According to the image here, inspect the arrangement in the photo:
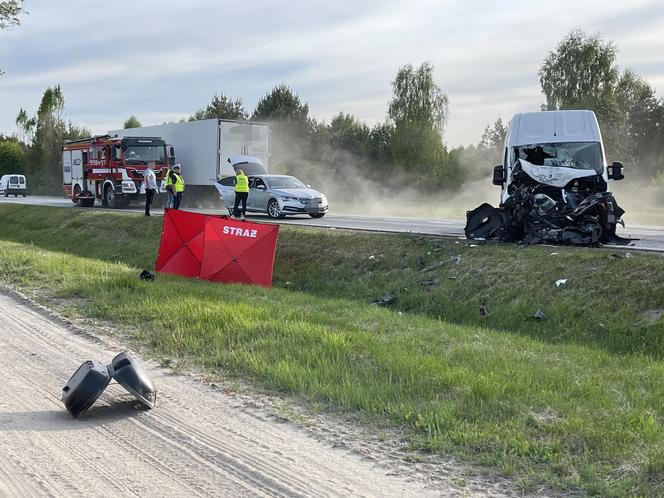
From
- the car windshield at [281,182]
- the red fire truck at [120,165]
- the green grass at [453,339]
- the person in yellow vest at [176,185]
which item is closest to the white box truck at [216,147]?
the red fire truck at [120,165]

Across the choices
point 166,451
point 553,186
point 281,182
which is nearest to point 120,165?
point 281,182

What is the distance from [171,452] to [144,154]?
83.6 feet

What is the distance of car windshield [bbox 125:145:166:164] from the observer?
27750 mm

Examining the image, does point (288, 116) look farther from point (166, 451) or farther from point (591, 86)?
point (166, 451)

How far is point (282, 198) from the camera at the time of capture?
70.9 ft

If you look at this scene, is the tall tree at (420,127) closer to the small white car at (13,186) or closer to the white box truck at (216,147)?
the white box truck at (216,147)

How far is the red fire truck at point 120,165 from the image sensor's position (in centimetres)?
2775

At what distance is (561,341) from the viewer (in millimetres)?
8180

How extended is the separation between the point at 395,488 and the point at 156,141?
2678cm

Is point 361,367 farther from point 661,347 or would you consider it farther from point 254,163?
point 254,163

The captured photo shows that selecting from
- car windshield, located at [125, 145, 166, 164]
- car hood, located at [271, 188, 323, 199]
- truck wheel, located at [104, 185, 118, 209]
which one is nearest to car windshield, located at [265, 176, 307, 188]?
car hood, located at [271, 188, 323, 199]

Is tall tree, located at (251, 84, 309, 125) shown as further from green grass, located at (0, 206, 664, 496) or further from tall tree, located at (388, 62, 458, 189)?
green grass, located at (0, 206, 664, 496)

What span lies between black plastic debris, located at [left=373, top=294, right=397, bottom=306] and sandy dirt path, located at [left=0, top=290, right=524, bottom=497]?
5.75m

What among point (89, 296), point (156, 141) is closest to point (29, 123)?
point (156, 141)
